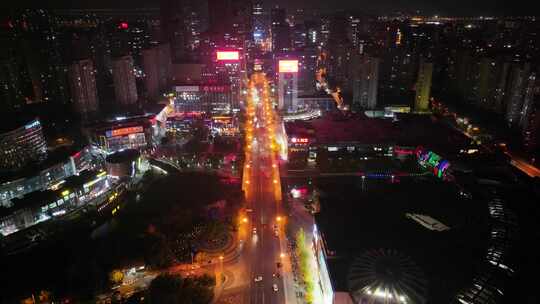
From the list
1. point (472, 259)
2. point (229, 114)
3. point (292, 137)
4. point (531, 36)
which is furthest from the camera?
point (531, 36)

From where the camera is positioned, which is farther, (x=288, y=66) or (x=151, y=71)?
(x=151, y=71)

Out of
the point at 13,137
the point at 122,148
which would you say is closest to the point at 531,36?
the point at 122,148

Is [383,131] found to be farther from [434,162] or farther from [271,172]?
[271,172]

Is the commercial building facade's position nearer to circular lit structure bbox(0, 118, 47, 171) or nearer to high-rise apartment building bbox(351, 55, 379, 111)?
circular lit structure bbox(0, 118, 47, 171)

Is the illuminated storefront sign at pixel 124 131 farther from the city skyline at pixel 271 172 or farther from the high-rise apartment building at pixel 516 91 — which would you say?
the high-rise apartment building at pixel 516 91

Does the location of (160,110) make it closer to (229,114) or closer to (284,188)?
(229,114)

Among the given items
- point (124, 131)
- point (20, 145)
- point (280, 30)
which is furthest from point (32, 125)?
point (280, 30)
